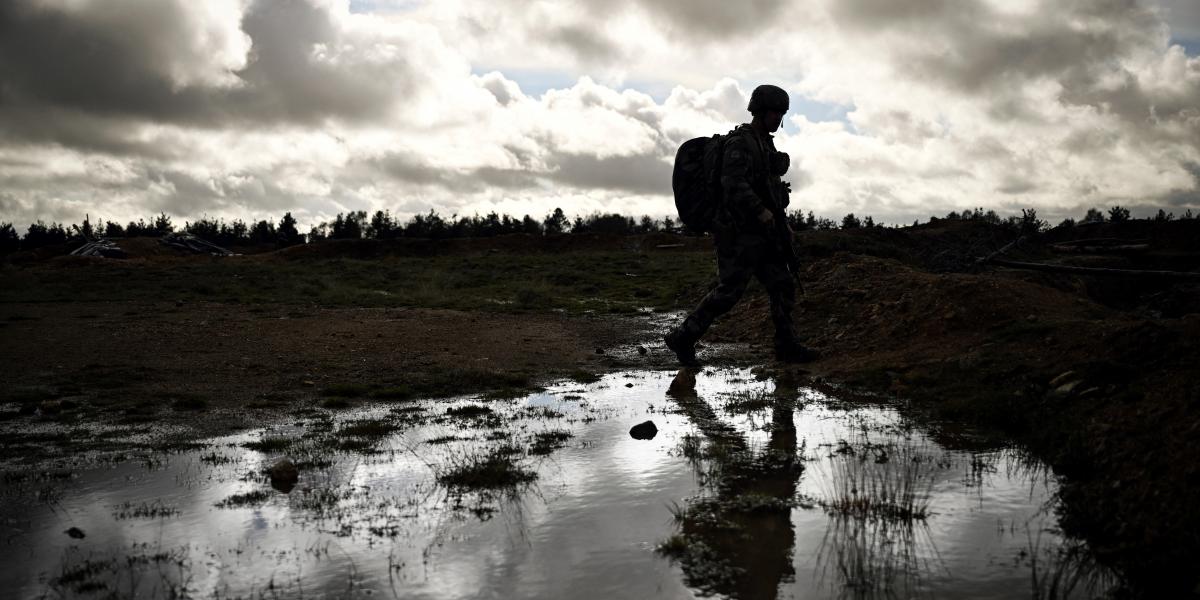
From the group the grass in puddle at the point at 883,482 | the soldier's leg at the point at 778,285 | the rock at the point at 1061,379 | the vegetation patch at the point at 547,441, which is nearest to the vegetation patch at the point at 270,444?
the vegetation patch at the point at 547,441

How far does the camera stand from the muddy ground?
13.5 feet

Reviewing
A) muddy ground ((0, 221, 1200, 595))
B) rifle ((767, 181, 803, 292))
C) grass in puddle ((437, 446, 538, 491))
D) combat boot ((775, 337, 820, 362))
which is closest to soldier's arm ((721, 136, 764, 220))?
rifle ((767, 181, 803, 292))

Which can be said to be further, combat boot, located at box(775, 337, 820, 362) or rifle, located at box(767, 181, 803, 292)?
combat boot, located at box(775, 337, 820, 362)

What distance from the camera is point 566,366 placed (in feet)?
32.5

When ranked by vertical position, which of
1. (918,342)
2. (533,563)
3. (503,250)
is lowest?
(533,563)

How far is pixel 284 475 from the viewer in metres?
4.58

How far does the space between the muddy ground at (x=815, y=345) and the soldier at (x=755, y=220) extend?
1204mm

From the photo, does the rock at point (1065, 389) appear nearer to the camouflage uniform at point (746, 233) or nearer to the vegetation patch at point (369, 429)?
the camouflage uniform at point (746, 233)

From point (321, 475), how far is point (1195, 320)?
6272mm

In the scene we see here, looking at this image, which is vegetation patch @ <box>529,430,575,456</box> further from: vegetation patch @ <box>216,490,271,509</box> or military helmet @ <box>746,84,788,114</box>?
military helmet @ <box>746,84,788,114</box>

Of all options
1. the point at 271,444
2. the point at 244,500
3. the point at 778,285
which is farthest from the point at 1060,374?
the point at 271,444

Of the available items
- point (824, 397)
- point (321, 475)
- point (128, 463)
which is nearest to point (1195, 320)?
point (824, 397)

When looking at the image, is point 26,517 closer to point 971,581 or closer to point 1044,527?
point 971,581

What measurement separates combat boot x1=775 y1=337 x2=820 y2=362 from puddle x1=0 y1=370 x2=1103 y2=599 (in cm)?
322
